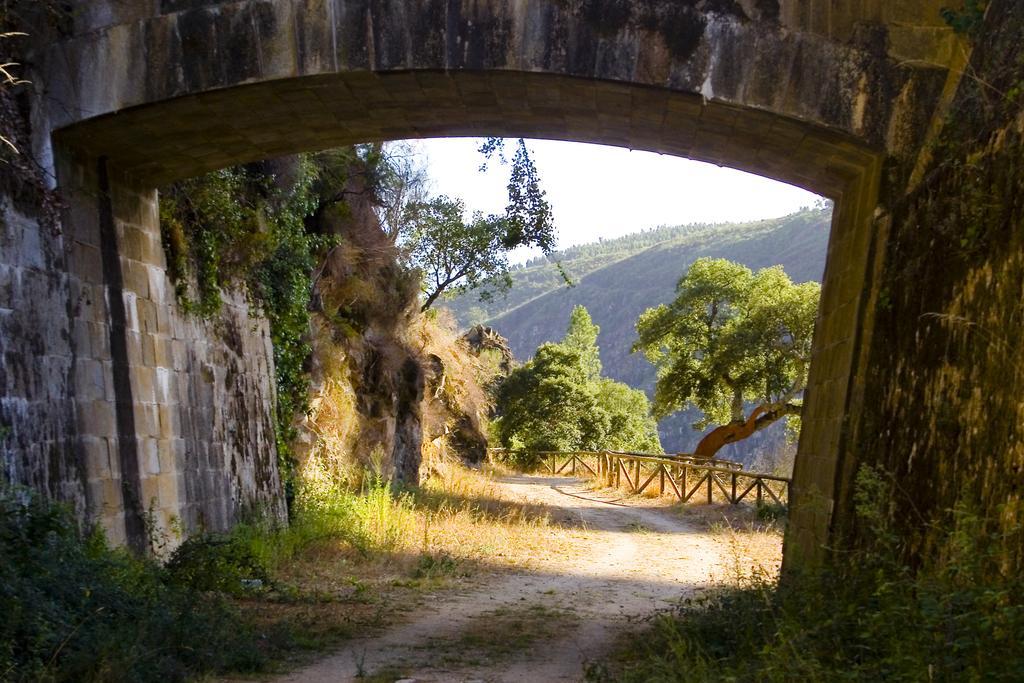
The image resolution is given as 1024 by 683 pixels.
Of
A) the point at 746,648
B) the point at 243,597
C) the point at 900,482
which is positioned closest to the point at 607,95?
the point at 900,482

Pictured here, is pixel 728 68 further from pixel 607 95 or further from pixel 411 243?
pixel 411 243

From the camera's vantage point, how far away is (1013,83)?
5707 millimetres

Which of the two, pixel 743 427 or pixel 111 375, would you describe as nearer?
pixel 111 375

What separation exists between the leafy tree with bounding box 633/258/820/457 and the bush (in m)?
22.8

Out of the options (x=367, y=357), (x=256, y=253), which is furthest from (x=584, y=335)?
(x=256, y=253)

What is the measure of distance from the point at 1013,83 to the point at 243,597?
6.98 m

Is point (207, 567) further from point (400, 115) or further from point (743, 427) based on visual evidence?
point (743, 427)

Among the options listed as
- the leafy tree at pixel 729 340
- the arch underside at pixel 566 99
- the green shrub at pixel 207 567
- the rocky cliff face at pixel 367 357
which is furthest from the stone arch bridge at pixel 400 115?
the leafy tree at pixel 729 340

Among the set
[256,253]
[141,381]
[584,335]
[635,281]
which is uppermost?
[635,281]

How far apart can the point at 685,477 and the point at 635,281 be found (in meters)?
122

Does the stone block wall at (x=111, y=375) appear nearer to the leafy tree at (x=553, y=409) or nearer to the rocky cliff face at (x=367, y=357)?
the rocky cliff face at (x=367, y=357)

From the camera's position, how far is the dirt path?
6.80m

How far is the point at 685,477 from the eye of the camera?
22.1 metres

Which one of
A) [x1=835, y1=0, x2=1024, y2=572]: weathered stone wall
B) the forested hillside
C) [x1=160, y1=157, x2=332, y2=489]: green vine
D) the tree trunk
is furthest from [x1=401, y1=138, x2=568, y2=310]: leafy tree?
the forested hillside
